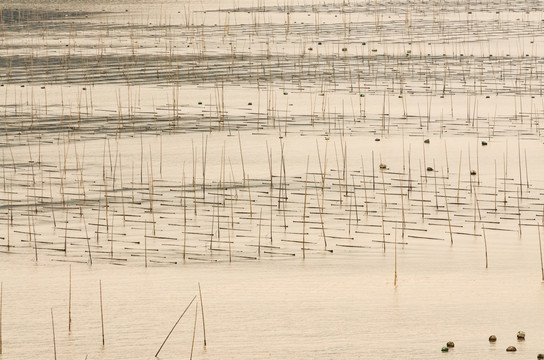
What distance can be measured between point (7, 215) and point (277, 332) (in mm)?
3130

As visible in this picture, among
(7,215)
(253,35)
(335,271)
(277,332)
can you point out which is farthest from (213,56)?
(277,332)

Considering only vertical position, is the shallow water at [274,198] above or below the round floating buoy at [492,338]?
above

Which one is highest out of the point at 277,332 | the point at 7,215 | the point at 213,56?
the point at 213,56

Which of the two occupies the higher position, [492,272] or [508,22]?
[508,22]

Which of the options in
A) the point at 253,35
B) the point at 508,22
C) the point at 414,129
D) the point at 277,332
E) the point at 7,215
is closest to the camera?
the point at 277,332

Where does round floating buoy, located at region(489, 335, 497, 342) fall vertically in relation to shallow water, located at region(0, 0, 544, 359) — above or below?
below

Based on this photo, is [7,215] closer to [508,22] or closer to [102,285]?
[102,285]

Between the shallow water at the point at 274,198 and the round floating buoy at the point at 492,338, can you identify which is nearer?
the round floating buoy at the point at 492,338

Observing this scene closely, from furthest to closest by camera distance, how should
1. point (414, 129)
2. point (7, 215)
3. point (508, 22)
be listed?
point (508, 22), point (414, 129), point (7, 215)

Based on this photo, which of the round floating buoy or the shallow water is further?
the shallow water

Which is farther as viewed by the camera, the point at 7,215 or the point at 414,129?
the point at 414,129

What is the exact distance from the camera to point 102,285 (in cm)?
658

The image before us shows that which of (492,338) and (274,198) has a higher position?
(274,198)

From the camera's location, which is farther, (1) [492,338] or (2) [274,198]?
(2) [274,198]
